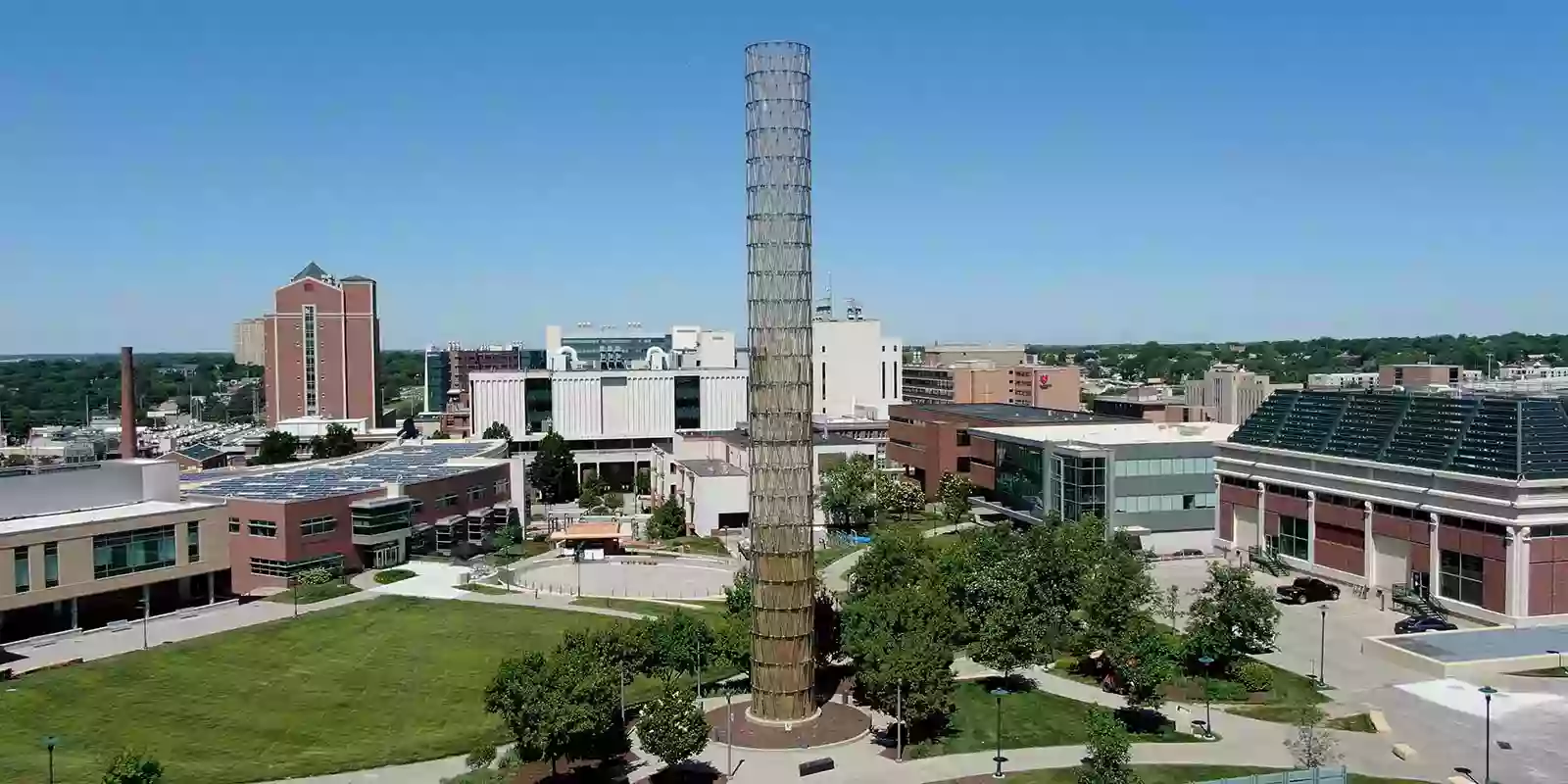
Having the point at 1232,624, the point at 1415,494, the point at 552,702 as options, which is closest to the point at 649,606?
the point at 552,702

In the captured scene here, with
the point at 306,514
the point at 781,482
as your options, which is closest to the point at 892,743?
the point at 781,482

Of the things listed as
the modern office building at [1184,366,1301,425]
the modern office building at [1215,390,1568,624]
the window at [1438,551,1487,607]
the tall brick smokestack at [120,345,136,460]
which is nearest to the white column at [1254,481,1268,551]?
the modern office building at [1215,390,1568,624]

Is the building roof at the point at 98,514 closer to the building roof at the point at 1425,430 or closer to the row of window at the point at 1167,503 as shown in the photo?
the row of window at the point at 1167,503

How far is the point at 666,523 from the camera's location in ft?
317

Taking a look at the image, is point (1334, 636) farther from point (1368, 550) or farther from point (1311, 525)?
point (1311, 525)

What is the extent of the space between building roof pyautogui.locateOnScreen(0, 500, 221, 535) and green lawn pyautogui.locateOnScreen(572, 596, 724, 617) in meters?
23.5

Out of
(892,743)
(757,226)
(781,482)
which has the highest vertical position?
(757,226)

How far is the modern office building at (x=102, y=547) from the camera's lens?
58406 millimetres

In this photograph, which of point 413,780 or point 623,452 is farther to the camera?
point 623,452

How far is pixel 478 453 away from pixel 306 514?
35.3m

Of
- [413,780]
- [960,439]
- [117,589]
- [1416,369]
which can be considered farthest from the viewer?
[1416,369]

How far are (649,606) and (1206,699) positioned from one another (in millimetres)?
31563

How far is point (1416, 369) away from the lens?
114688 mm

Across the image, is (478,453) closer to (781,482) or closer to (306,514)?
(306,514)
